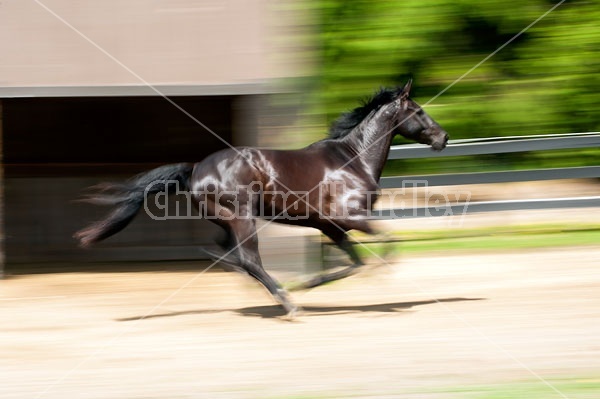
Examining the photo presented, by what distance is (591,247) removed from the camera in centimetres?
1063

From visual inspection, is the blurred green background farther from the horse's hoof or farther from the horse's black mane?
the horse's hoof

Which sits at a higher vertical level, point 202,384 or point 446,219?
point 446,219

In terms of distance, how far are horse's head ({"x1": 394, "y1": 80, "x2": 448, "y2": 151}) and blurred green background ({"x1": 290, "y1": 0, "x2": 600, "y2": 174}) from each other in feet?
12.2

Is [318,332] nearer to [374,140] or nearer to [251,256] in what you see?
[251,256]

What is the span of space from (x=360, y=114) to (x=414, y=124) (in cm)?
57

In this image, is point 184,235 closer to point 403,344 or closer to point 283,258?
point 283,258

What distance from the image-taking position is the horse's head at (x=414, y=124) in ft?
27.9

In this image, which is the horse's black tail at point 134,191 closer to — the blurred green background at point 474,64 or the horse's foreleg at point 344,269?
the horse's foreleg at point 344,269

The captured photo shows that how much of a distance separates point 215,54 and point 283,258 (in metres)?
2.42

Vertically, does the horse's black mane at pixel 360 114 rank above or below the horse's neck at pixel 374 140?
above

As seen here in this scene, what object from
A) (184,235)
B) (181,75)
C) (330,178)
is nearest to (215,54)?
(181,75)

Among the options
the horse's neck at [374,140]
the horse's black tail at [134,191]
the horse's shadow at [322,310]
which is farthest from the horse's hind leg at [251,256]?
the horse's neck at [374,140]

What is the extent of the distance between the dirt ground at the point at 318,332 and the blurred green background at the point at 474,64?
263cm

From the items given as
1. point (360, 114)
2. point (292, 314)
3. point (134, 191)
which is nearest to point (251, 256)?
point (292, 314)
